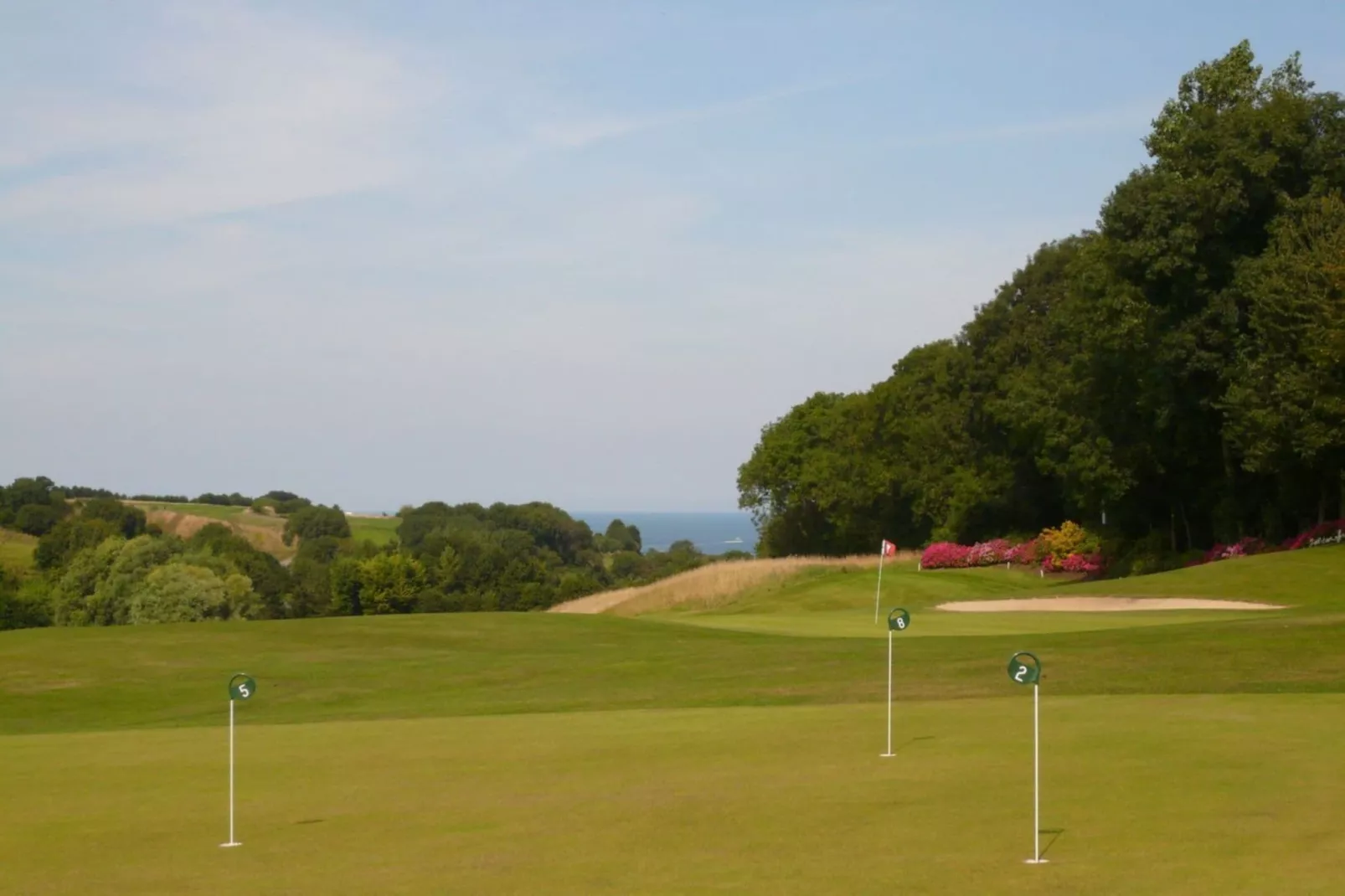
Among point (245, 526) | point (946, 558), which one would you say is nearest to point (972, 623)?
point (946, 558)

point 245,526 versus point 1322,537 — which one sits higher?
Answer: point 245,526

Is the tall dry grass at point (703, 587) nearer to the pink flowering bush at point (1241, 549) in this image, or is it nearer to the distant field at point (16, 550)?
the pink flowering bush at point (1241, 549)

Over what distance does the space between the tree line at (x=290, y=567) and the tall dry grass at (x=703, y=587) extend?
35647 millimetres

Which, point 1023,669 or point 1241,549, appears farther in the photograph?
point 1241,549

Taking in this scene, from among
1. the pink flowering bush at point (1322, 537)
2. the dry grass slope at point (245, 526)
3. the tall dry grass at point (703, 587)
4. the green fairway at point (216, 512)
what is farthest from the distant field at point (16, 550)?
A: the pink flowering bush at point (1322, 537)

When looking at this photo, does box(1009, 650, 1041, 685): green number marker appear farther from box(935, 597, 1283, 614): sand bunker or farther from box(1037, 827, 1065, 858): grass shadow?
box(935, 597, 1283, 614): sand bunker

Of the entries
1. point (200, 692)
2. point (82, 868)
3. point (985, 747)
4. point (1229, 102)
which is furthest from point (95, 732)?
point (1229, 102)

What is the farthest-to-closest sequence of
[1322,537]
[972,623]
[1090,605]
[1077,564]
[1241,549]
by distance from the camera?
1. [1077,564]
2. [1241,549]
3. [1322,537]
4. [1090,605]
5. [972,623]

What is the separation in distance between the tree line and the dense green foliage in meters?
45.7

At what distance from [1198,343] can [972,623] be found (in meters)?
17.8

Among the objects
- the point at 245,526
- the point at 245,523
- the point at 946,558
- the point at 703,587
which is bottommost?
the point at 703,587

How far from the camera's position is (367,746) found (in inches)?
600

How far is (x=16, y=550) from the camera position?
137m

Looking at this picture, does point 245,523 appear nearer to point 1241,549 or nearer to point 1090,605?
point 1241,549
